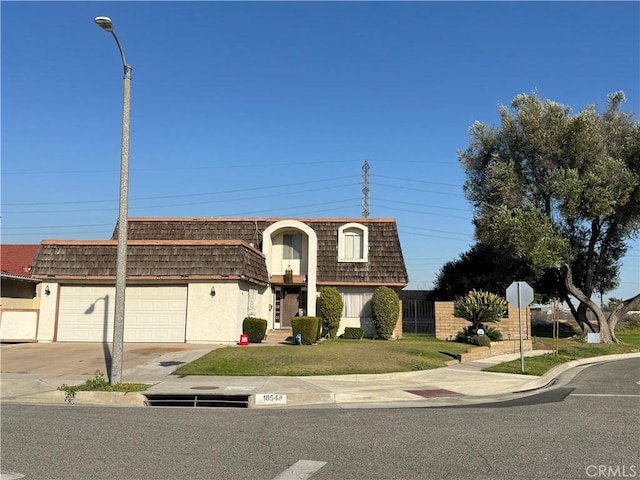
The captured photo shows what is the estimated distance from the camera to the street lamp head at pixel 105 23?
436 inches

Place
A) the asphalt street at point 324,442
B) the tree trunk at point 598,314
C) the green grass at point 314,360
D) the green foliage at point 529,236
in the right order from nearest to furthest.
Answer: the asphalt street at point 324,442 → the green grass at point 314,360 → the green foliage at point 529,236 → the tree trunk at point 598,314

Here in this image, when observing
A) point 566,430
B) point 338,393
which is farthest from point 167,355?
point 566,430

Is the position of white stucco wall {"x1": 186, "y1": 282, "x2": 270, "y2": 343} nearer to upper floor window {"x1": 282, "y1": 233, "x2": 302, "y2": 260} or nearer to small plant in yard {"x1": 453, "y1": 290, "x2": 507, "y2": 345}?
upper floor window {"x1": 282, "y1": 233, "x2": 302, "y2": 260}

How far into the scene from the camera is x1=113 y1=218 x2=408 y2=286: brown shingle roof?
26.8 metres

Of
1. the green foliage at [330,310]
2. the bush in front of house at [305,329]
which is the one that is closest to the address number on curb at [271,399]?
the bush in front of house at [305,329]

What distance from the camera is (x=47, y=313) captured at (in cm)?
2119

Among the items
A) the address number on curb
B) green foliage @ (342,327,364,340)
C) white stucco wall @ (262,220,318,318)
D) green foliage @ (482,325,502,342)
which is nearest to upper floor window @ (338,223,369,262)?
white stucco wall @ (262,220,318,318)

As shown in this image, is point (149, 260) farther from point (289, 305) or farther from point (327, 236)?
point (327, 236)

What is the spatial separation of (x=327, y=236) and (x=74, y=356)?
46.5ft

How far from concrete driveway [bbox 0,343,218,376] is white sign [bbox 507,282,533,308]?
10.0 meters

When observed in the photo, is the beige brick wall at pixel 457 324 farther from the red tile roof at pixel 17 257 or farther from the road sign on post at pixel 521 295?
the red tile roof at pixel 17 257

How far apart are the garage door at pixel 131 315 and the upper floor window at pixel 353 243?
369 inches

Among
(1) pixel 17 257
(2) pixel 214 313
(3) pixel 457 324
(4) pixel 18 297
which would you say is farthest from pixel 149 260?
(1) pixel 17 257

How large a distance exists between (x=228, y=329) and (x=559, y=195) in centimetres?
1794
